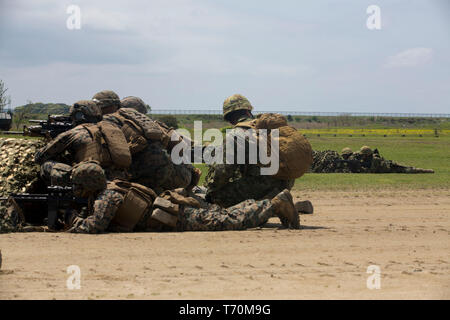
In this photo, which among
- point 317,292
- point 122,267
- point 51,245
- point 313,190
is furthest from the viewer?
point 313,190

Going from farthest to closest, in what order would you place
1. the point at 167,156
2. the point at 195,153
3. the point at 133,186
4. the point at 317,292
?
the point at 195,153 < the point at 167,156 < the point at 133,186 < the point at 317,292

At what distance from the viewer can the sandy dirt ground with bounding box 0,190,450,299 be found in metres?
6.08

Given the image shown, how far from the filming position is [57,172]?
947cm

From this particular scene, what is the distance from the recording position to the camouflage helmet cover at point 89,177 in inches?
353

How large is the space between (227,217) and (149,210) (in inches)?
44.7

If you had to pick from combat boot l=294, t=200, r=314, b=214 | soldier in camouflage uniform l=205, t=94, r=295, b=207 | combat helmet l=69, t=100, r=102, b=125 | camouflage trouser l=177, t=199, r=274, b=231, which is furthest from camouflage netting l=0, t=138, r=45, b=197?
combat boot l=294, t=200, r=314, b=214

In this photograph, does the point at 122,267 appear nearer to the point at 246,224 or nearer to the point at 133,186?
the point at 133,186

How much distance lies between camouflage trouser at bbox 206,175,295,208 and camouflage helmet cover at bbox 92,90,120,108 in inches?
90.9

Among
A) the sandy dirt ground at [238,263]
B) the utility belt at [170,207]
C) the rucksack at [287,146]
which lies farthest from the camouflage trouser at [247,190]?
the utility belt at [170,207]

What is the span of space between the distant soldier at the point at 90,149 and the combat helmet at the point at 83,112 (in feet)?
1.68

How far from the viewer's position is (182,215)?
31.3ft

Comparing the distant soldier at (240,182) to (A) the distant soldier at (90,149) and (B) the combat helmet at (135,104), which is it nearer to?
(A) the distant soldier at (90,149)
